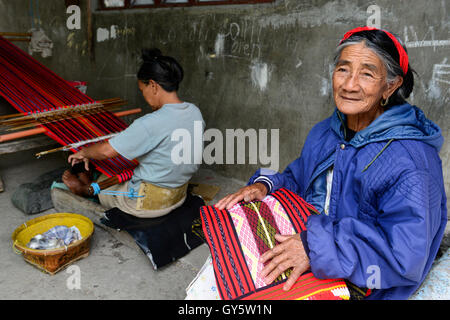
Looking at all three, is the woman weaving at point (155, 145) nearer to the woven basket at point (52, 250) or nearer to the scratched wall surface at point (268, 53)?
the woven basket at point (52, 250)

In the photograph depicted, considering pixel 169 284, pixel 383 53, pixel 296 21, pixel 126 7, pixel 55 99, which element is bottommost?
pixel 169 284

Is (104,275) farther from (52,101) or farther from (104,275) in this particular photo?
(52,101)

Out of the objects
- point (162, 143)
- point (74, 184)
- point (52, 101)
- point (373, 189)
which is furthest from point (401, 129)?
point (52, 101)

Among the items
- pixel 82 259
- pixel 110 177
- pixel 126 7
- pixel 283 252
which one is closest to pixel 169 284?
→ pixel 82 259

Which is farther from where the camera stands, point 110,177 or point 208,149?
point 208,149

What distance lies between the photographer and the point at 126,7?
488 centimetres

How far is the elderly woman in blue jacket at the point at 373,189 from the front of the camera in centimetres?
114

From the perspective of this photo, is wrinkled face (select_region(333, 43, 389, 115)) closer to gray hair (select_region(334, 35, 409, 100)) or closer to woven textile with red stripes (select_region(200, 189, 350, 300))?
gray hair (select_region(334, 35, 409, 100))

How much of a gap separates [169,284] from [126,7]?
3.97 metres

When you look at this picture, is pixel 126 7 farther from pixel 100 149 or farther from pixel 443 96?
pixel 443 96

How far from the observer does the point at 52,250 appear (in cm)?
242

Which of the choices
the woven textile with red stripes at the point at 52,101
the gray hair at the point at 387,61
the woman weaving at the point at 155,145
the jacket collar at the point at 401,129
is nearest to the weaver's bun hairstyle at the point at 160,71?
the woman weaving at the point at 155,145

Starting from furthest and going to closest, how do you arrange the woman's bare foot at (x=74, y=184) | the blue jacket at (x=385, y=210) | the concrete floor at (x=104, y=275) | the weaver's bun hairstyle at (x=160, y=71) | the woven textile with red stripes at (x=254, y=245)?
the woman's bare foot at (x=74, y=184) < the weaver's bun hairstyle at (x=160, y=71) < the concrete floor at (x=104, y=275) < the woven textile with red stripes at (x=254, y=245) < the blue jacket at (x=385, y=210)

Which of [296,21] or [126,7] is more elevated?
[126,7]
